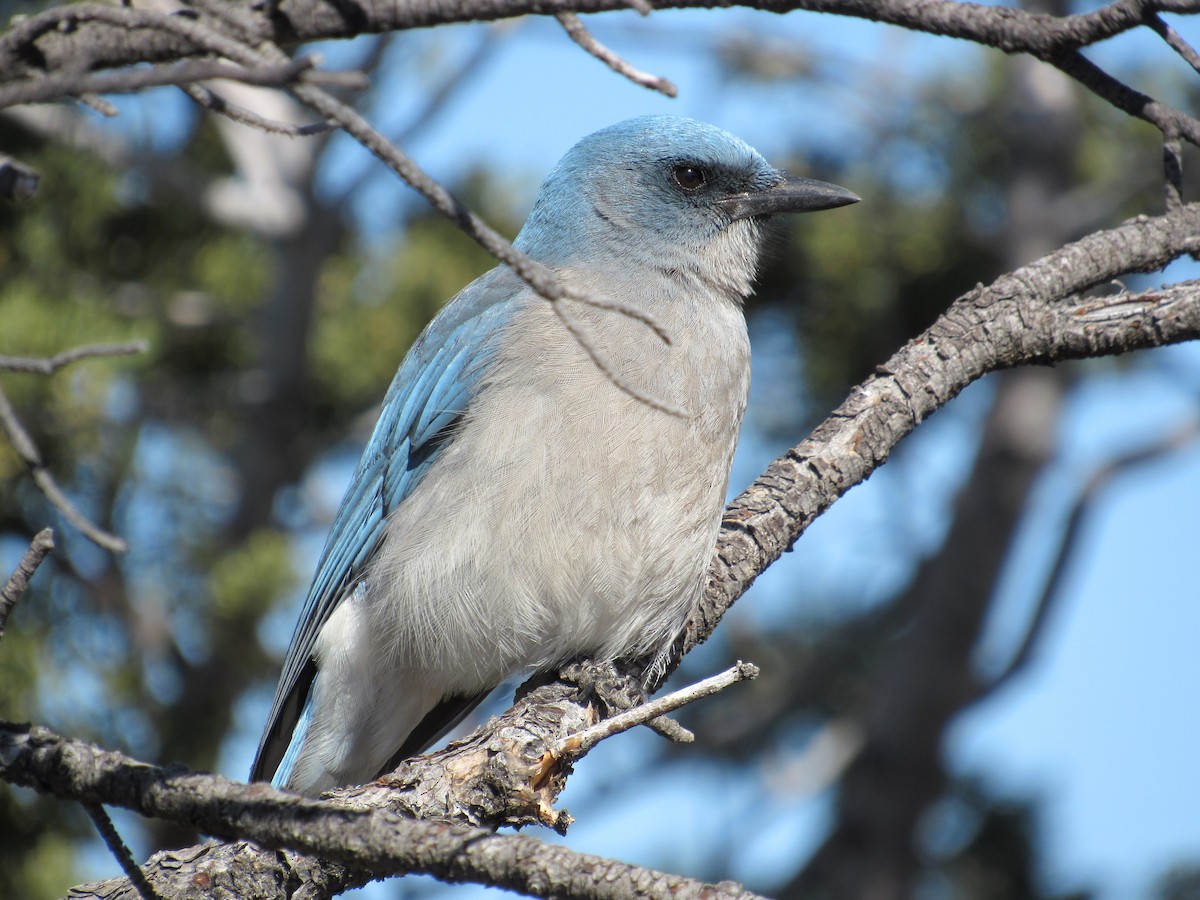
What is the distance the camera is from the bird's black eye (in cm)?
480

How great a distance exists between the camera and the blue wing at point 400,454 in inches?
170

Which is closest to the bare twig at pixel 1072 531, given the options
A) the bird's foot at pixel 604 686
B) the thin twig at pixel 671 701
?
the bird's foot at pixel 604 686

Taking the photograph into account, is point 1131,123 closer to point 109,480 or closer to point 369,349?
point 369,349

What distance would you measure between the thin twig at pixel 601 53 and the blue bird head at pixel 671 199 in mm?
2058

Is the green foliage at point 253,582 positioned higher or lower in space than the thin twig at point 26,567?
higher

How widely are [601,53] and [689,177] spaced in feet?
7.66

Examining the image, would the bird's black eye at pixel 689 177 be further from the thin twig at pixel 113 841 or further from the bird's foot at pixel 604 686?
the thin twig at pixel 113 841

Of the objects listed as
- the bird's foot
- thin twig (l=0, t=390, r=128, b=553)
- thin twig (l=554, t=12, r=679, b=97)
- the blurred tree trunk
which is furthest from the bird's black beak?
the blurred tree trunk

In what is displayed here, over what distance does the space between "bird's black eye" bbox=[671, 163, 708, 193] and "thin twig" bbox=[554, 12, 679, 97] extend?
222 cm

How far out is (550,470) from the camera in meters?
3.82

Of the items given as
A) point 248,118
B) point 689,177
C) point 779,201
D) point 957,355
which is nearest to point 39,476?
point 248,118

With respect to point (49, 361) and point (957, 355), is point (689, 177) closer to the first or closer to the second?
point (957, 355)

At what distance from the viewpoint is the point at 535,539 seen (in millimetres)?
3814

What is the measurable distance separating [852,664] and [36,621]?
19.4ft
